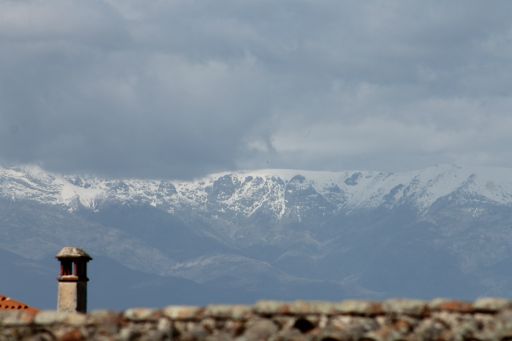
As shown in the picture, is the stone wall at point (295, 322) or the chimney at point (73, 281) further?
the chimney at point (73, 281)

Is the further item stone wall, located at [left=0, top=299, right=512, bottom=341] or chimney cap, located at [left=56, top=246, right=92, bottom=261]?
chimney cap, located at [left=56, top=246, right=92, bottom=261]

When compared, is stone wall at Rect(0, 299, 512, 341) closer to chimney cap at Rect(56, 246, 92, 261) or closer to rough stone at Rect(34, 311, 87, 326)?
rough stone at Rect(34, 311, 87, 326)

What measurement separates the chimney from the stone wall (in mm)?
16025

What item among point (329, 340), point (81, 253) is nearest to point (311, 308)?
point (329, 340)

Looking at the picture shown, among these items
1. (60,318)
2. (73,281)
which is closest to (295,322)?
(60,318)

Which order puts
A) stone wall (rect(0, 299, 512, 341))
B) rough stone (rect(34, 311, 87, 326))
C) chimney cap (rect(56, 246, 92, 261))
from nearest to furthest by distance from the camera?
stone wall (rect(0, 299, 512, 341))
rough stone (rect(34, 311, 87, 326))
chimney cap (rect(56, 246, 92, 261))

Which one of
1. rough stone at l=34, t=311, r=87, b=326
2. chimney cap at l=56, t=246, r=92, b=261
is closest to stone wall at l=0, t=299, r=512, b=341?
rough stone at l=34, t=311, r=87, b=326

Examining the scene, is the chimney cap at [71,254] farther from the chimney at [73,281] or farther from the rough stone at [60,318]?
the rough stone at [60,318]

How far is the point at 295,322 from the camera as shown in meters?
13.1

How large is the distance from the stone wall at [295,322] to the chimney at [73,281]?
52.6 feet

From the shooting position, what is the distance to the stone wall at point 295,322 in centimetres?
1275

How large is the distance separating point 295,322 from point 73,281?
17286 mm

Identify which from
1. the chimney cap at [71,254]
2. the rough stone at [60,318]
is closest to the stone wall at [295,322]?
the rough stone at [60,318]

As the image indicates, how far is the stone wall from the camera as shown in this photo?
41.8 feet
